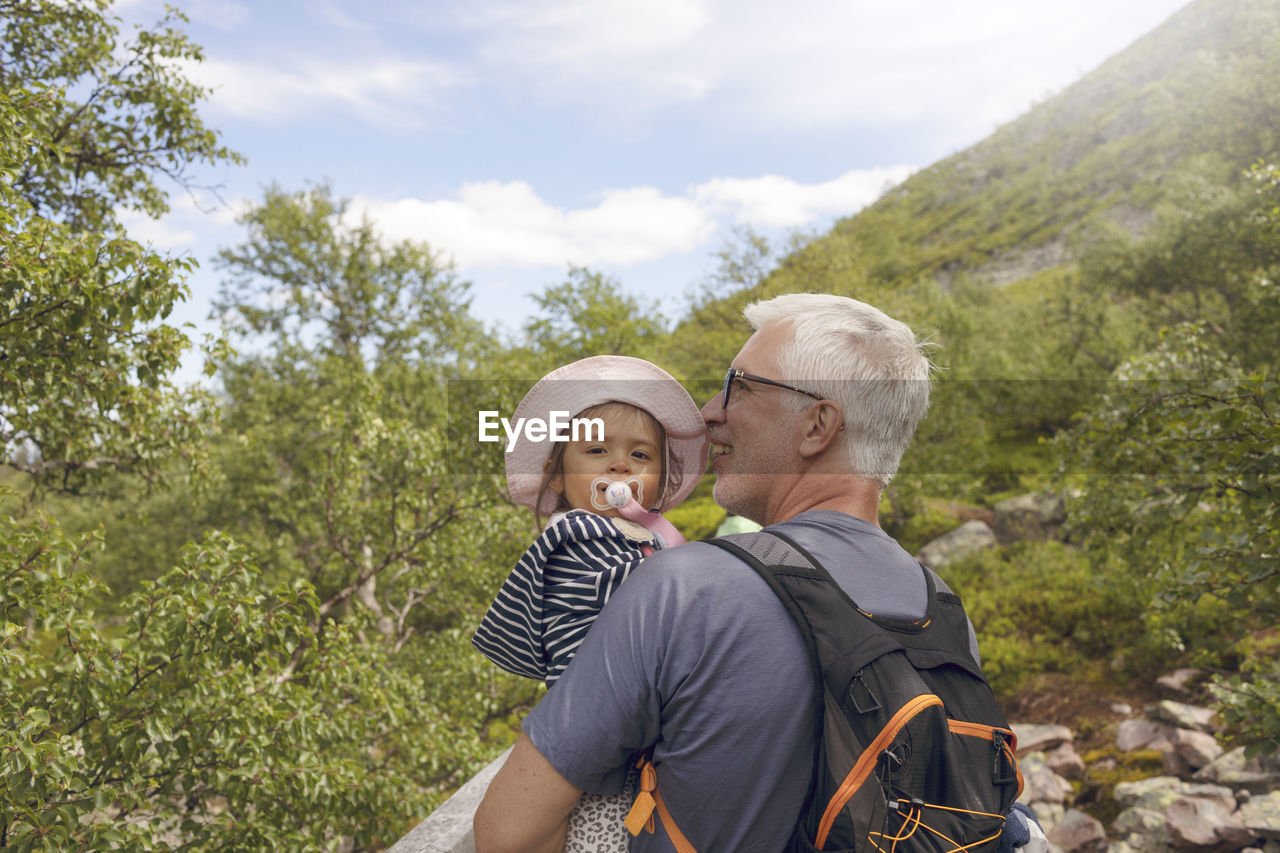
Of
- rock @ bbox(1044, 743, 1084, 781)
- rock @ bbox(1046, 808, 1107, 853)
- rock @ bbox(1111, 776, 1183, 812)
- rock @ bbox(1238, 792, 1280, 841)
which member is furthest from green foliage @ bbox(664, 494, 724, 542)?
rock @ bbox(1238, 792, 1280, 841)

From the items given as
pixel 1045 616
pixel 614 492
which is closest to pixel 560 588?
pixel 614 492

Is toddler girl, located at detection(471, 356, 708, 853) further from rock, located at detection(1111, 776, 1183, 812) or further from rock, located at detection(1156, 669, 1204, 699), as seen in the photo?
rock, located at detection(1156, 669, 1204, 699)

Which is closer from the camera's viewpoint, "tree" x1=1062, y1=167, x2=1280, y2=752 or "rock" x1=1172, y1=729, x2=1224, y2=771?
"tree" x1=1062, y1=167, x2=1280, y2=752

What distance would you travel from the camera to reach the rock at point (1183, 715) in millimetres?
11164

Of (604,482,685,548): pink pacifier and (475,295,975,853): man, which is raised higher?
(604,482,685,548): pink pacifier

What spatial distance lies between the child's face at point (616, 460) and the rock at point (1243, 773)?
9.22 m

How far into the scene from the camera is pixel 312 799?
4770 mm

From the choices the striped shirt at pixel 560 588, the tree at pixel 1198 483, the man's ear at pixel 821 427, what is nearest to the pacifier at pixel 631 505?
the striped shirt at pixel 560 588

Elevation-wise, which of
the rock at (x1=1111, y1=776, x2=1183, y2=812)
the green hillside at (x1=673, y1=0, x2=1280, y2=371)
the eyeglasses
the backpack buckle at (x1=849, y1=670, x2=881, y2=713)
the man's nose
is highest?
the green hillside at (x1=673, y1=0, x2=1280, y2=371)

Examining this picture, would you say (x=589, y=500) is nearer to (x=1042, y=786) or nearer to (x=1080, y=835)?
(x=1080, y=835)

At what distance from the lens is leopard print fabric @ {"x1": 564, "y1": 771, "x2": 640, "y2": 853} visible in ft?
5.23

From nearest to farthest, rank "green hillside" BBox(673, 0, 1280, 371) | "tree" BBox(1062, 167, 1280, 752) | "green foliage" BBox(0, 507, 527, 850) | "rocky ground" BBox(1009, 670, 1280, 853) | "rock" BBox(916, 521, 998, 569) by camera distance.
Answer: "green foliage" BBox(0, 507, 527, 850), "tree" BBox(1062, 167, 1280, 752), "rocky ground" BBox(1009, 670, 1280, 853), "rock" BBox(916, 521, 998, 569), "green hillside" BBox(673, 0, 1280, 371)

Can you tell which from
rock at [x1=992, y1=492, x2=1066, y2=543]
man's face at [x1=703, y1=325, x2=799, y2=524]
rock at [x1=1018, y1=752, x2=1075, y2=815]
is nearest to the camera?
man's face at [x1=703, y1=325, x2=799, y2=524]

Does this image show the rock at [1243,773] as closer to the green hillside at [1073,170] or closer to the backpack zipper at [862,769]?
the green hillside at [1073,170]
